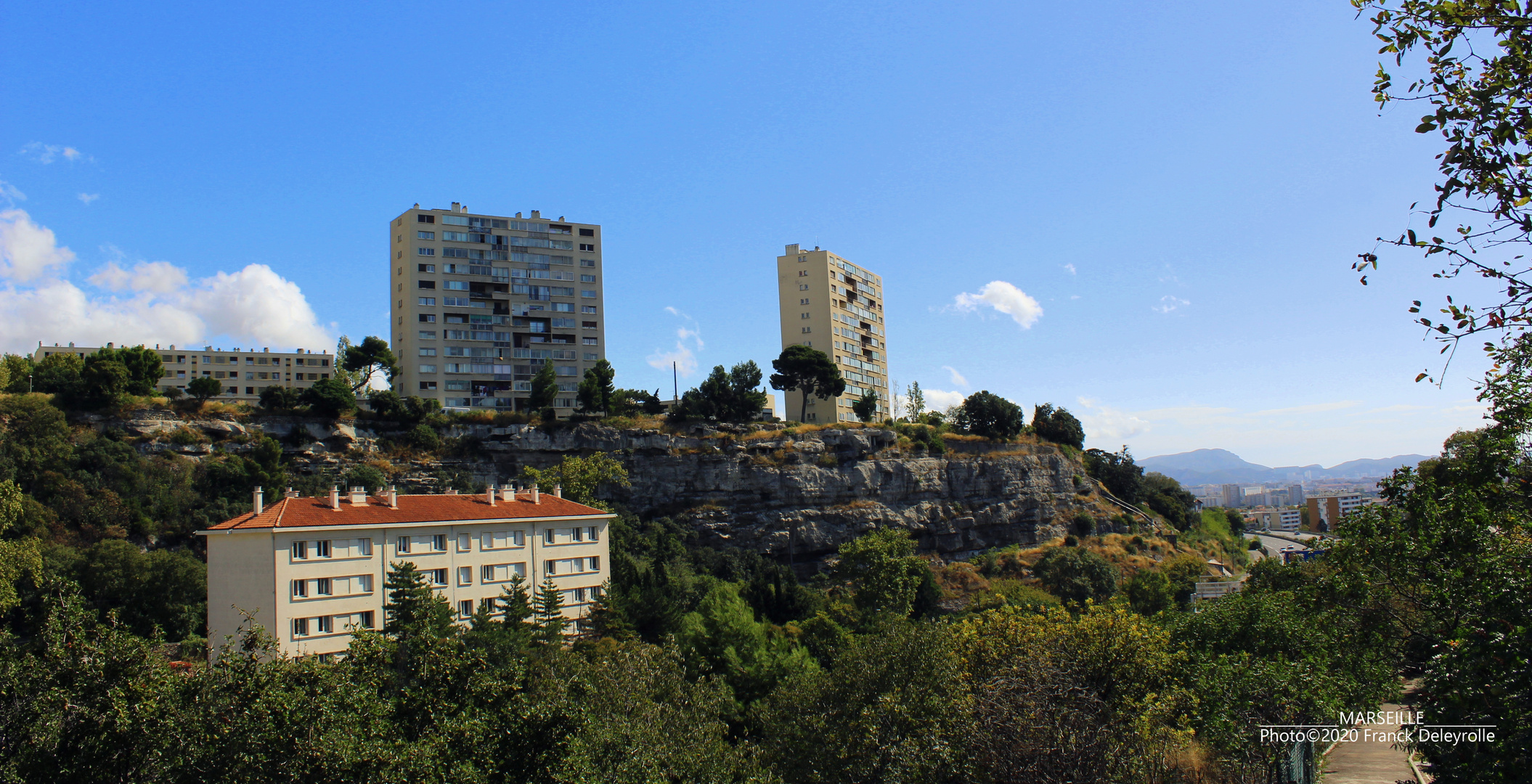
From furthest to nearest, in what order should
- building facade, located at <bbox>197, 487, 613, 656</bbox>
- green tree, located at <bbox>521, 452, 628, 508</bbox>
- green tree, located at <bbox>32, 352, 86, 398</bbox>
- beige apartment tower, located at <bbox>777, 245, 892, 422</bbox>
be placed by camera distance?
beige apartment tower, located at <bbox>777, 245, 892, 422</bbox> → green tree, located at <bbox>521, 452, 628, 508</bbox> → green tree, located at <bbox>32, 352, 86, 398</bbox> → building facade, located at <bbox>197, 487, 613, 656</bbox>

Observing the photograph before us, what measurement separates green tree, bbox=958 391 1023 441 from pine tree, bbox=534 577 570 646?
191 ft

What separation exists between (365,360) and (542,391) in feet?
55.1

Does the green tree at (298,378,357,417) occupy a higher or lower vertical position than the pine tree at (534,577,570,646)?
higher

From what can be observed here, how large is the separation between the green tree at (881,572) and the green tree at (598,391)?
27.5m

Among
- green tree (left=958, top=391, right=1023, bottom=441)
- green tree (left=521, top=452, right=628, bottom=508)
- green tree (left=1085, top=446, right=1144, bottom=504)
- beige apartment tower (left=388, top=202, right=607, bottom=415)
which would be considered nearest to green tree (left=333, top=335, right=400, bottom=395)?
beige apartment tower (left=388, top=202, right=607, bottom=415)

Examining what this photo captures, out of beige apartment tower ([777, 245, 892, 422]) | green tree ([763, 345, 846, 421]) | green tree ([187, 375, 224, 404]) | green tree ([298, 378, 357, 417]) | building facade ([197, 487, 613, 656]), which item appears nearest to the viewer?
building facade ([197, 487, 613, 656])

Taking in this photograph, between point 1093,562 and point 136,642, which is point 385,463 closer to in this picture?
point 136,642

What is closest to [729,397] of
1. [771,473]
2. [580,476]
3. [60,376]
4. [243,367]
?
[771,473]

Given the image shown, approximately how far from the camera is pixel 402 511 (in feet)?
148

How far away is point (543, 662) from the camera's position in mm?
31906

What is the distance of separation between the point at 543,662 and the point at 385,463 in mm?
41191

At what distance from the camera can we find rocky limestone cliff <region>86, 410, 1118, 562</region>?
6638 centimetres

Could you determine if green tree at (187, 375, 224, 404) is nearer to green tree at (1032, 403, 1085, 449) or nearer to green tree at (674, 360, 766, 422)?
green tree at (674, 360, 766, 422)

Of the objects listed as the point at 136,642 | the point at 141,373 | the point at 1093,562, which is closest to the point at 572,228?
the point at 141,373
